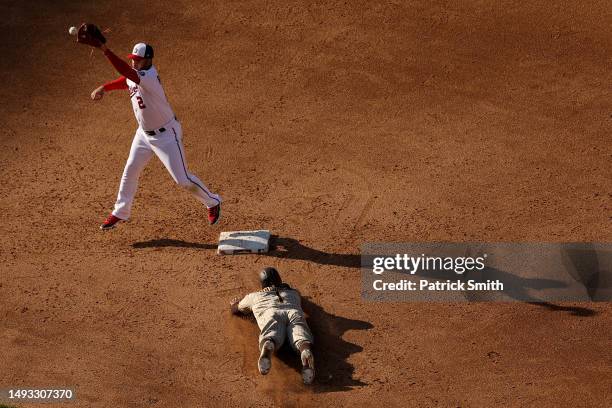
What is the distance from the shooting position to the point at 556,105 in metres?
14.6

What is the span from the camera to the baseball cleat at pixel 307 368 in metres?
10.5

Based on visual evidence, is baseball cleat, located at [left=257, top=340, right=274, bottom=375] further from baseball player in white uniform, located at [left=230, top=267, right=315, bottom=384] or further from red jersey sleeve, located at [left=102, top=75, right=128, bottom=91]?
red jersey sleeve, located at [left=102, top=75, right=128, bottom=91]

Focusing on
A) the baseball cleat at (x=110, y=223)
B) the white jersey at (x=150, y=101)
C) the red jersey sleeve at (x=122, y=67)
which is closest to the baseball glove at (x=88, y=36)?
the red jersey sleeve at (x=122, y=67)

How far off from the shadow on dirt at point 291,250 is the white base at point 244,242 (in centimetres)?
13

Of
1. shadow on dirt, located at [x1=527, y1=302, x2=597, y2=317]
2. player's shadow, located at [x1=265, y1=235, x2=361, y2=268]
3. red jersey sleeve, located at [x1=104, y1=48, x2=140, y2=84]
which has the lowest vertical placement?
shadow on dirt, located at [x1=527, y1=302, x2=597, y2=317]

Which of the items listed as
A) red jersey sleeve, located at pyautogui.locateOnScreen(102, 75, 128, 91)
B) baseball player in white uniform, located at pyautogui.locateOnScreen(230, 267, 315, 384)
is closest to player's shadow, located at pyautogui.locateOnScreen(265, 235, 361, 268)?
baseball player in white uniform, located at pyautogui.locateOnScreen(230, 267, 315, 384)

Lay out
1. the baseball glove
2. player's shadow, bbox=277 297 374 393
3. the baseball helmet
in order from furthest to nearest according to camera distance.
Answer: the baseball helmet, the baseball glove, player's shadow, bbox=277 297 374 393

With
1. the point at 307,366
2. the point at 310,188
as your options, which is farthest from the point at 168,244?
the point at 307,366

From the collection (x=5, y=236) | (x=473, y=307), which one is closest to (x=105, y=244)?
(x=5, y=236)

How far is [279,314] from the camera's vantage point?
11109 mm

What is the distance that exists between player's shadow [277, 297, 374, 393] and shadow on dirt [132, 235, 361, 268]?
0.75 meters

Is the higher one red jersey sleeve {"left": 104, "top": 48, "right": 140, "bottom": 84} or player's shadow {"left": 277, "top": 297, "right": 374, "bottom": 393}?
red jersey sleeve {"left": 104, "top": 48, "right": 140, "bottom": 84}

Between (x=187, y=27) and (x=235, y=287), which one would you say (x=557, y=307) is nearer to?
(x=235, y=287)

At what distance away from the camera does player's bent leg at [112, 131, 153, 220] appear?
41.5 feet
